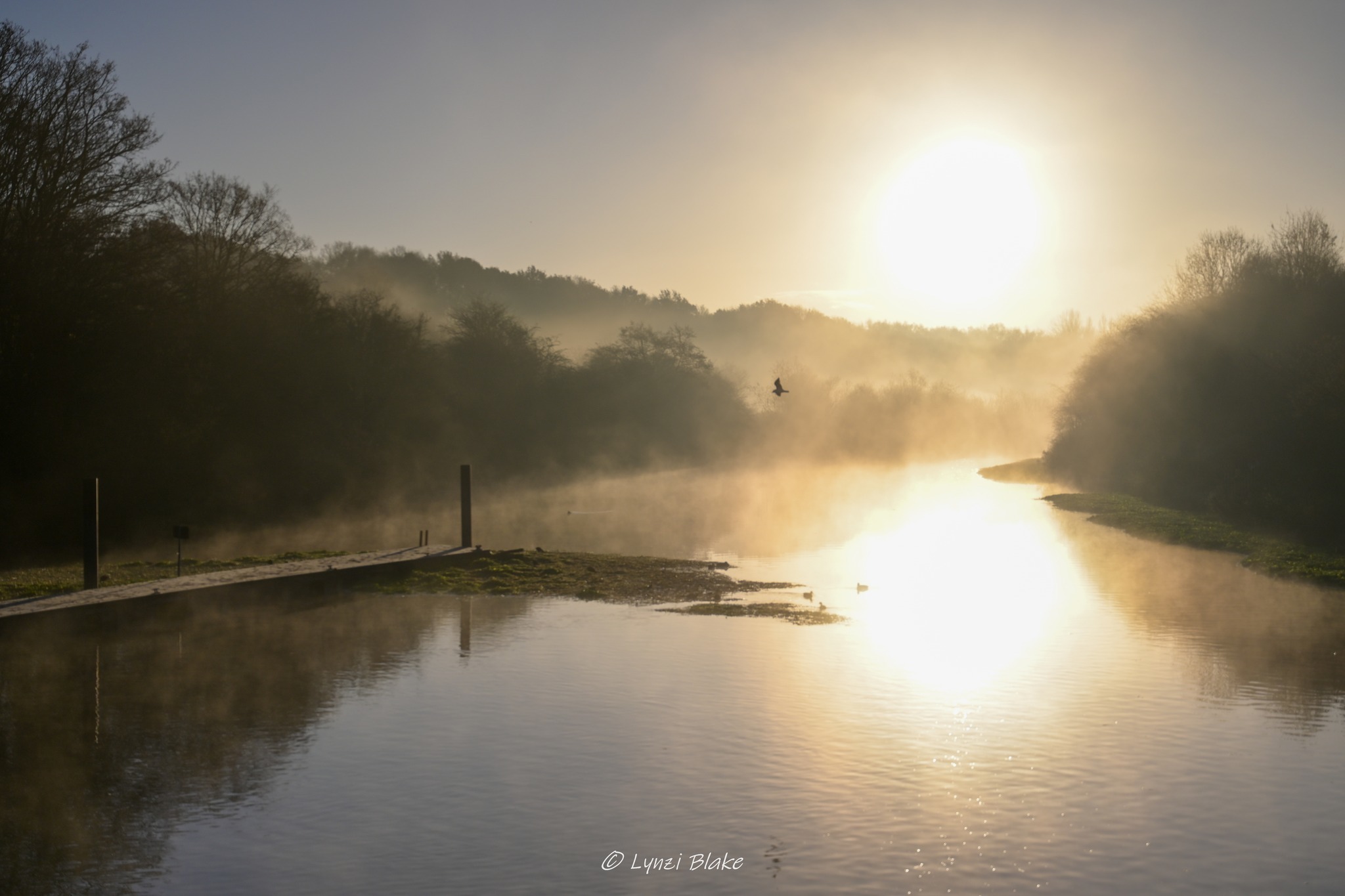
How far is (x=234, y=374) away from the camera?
39812 millimetres

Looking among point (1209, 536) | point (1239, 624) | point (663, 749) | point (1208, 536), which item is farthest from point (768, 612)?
point (1208, 536)

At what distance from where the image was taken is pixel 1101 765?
10680mm

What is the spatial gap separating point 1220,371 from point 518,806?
47.3 meters

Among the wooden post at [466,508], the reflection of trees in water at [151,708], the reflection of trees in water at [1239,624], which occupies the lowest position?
the reflection of trees in water at [1239,624]

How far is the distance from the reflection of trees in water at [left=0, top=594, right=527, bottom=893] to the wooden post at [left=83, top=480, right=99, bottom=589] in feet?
4.16

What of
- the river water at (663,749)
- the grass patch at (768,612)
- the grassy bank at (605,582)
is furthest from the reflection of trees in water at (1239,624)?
the grassy bank at (605,582)

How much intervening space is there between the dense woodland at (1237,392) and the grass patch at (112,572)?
28.1m

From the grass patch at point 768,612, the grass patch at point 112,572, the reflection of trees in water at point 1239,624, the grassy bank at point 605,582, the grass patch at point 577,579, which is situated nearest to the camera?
the reflection of trees in water at point 1239,624

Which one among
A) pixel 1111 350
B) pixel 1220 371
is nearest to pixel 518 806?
pixel 1220 371

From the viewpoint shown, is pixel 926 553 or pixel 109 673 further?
pixel 926 553

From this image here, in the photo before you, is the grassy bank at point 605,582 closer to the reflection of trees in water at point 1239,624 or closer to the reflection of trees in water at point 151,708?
the reflection of trees in water at point 151,708

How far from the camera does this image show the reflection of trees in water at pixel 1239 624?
45.4 ft

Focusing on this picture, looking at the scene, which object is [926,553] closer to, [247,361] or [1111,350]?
[247,361]

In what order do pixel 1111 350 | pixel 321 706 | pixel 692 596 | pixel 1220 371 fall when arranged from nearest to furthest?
1. pixel 321 706
2. pixel 692 596
3. pixel 1220 371
4. pixel 1111 350
